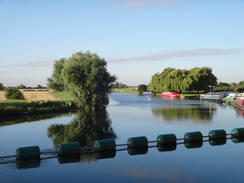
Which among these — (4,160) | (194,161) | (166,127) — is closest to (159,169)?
(194,161)

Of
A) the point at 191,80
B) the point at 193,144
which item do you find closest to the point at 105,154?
the point at 193,144

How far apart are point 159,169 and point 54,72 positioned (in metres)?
65.3

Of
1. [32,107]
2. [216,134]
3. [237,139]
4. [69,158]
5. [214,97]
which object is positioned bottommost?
[237,139]

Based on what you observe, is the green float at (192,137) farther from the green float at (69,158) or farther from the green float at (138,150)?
the green float at (69,158)

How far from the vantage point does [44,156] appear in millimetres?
19453

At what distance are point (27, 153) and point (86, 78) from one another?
38.2m

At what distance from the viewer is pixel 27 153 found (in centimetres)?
1833

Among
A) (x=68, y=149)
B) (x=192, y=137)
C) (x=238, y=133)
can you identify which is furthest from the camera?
(x=238, y=133)

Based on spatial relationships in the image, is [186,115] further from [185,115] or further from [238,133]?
[238,133]

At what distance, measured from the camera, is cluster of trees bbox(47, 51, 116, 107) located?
183 ft

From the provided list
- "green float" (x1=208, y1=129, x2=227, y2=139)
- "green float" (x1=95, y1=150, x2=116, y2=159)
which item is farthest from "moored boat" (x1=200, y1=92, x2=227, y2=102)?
"green float" (x1=95, y1=150, x2=116, y2=159)

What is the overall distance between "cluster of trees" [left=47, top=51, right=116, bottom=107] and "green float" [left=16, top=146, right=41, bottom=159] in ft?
122

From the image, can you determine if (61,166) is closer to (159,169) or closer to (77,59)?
(159,169)

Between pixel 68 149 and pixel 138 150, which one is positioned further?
pixel 138 150
